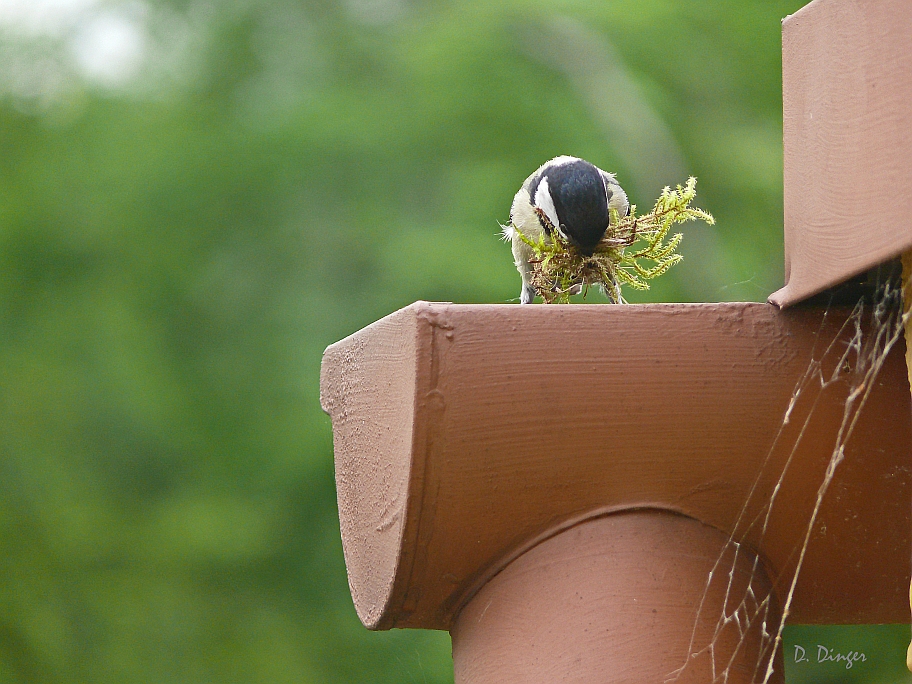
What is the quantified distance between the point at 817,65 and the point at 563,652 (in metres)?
0.57

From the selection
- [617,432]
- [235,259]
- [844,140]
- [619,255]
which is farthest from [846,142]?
[235,259]

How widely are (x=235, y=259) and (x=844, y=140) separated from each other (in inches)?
152

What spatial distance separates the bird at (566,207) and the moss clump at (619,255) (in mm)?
22

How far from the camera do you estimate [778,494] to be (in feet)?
3.23

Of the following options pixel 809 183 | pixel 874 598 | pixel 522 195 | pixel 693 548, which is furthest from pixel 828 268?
pixel 522 195

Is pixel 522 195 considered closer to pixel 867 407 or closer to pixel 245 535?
pixel 867 407

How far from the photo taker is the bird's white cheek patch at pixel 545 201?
5.90ft

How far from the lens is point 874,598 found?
107 centimetres

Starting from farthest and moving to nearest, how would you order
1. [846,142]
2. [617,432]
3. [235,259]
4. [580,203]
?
[235,259] < [580,203] < [617,432] < [846,142]

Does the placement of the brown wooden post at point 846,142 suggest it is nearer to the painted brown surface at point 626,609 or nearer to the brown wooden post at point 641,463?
the brown wooden post at point 641,463

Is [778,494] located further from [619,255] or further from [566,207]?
[566,207]

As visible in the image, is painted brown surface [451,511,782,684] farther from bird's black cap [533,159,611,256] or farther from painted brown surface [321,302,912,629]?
bird's black cap [533,159,611,256]
